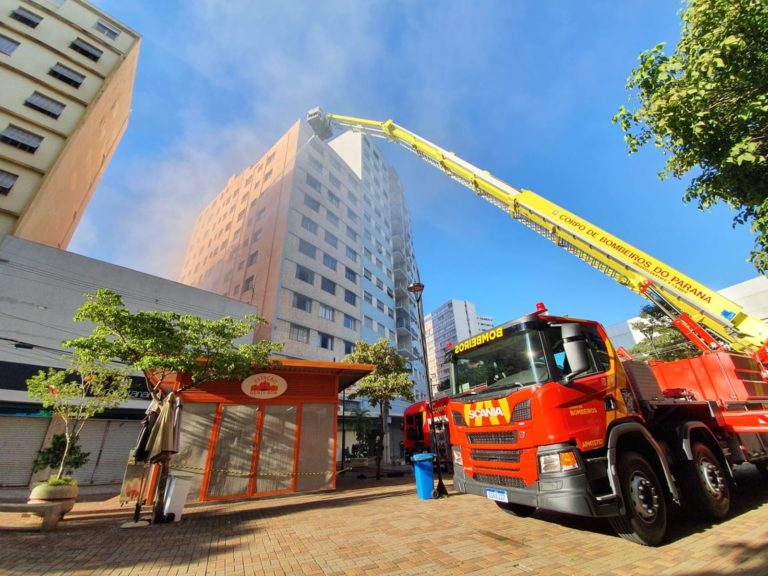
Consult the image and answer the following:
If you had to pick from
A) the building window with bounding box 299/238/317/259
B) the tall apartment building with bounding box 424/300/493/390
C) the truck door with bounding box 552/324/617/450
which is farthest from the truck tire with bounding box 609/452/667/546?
the tall apartment building with bounding box 424/300/493/390

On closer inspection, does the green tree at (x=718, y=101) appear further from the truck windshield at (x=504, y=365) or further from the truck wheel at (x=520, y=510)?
the truck wheel at (x=520, y=510)

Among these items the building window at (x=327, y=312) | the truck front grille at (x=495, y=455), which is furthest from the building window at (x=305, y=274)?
the truck front grille at (x=495, y=455)

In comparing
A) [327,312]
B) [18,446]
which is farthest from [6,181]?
[327,312]

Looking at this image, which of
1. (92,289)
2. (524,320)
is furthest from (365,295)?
(524,320)

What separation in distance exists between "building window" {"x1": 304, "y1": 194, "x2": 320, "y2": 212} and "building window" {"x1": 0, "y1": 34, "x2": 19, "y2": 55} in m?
22.8

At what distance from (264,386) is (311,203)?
28726 millimetres

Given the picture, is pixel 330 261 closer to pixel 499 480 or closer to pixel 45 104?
pixel 45 104

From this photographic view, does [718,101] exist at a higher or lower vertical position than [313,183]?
lower

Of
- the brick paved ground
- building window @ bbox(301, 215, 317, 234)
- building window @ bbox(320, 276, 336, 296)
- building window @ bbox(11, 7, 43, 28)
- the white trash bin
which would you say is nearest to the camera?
the brick paved ground

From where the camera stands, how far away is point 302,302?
99.9 feet

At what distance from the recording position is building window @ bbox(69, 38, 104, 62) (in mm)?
25656

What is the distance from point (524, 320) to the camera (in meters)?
5.07

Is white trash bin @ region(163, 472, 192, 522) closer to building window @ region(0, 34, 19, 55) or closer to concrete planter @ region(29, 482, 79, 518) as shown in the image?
concrete planter @ region(29, 482, 79, 518)

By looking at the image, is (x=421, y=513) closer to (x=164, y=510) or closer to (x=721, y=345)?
(x=164, y=510)
